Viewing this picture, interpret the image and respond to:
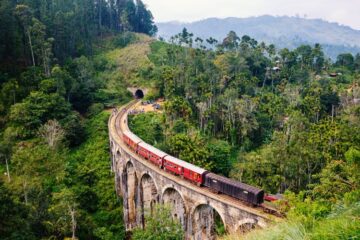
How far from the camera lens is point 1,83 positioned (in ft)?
179

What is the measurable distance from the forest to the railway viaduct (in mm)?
2504

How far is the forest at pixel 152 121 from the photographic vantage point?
96.0ft

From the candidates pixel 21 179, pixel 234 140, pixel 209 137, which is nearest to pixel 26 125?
pixel 21 179

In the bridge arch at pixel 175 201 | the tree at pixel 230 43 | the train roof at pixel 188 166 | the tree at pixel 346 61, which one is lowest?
the bridge arch at pixel 175 201

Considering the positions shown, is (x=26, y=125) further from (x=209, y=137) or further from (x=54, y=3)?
(x=54, y=3)

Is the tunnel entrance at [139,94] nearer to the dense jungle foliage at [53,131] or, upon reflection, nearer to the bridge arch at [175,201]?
the dense jungle foliage at [53,131]

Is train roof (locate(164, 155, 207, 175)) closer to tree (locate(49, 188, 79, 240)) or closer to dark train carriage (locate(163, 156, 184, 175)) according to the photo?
dark train carriage (locate(163, 156, 184, 175))

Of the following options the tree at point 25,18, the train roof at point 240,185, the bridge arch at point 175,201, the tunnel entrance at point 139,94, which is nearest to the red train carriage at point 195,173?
the train roof at point 240,185

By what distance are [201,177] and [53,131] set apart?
89.5ft

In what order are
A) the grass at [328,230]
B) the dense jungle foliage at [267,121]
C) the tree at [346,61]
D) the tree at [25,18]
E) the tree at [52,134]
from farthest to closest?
the tree at [346,61] → the tree at [25,18] → the tree at [52,134] → the dense jungle foliage at [267,121] → the grass at [328,230]

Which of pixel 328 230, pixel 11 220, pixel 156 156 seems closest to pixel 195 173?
pixel 156 156

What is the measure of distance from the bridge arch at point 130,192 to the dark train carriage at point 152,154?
2.50m

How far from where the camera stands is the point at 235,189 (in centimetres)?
2834

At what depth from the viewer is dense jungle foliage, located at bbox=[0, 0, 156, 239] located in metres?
30.3
